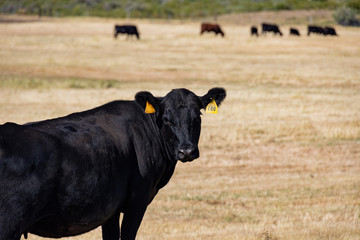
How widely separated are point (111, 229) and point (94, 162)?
1275mm

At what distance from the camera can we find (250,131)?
2295cm

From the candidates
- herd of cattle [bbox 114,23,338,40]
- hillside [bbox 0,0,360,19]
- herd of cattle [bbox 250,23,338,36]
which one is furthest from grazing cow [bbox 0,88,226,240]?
hillside [bbox 0,0,360,19]

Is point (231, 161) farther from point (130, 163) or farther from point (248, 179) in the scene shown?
point (130, 163)

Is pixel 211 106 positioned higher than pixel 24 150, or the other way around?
pixel 24 150

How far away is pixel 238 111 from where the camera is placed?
87.9 ft

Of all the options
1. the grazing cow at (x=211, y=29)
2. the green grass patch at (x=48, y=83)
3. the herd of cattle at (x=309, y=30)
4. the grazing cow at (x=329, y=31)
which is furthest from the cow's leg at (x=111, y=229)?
the grazing cow at (x=329, y=31)

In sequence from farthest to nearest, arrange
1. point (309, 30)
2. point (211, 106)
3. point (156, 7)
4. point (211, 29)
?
point (156, 7) → point (309, 30) → point (211, 29) → point (211, 106)

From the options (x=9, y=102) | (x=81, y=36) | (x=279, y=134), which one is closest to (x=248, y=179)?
(x=279, y=134)

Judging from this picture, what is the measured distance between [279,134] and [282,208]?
9.76 m

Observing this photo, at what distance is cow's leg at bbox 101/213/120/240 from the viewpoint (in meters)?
7.43

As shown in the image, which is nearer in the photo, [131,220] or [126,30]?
[131,220]

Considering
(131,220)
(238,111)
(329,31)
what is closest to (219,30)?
(329,31)

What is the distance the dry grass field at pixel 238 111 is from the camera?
40.2 ft

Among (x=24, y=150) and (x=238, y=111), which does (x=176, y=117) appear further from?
(x=238, y=111)
